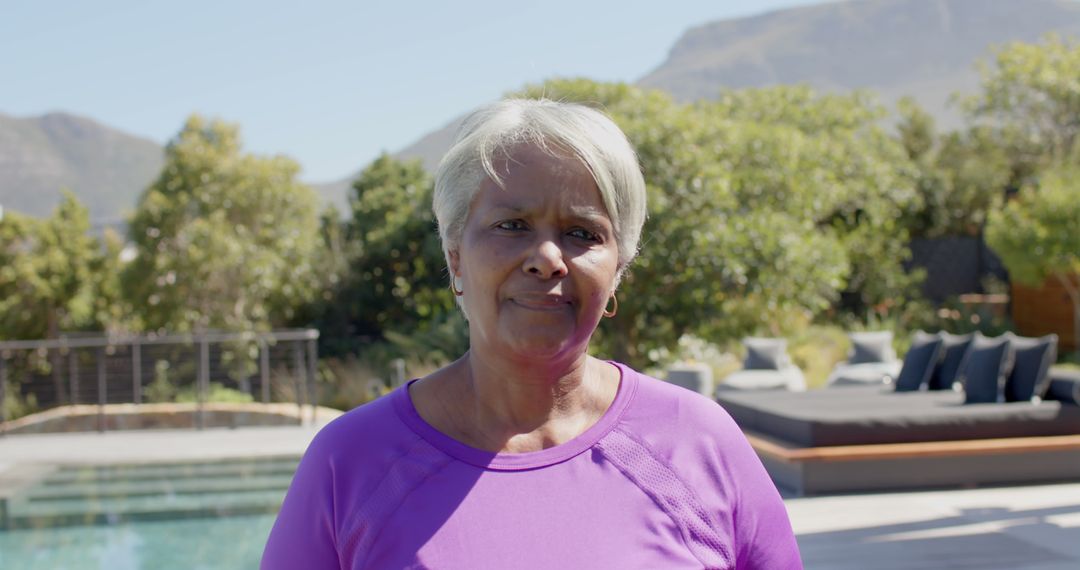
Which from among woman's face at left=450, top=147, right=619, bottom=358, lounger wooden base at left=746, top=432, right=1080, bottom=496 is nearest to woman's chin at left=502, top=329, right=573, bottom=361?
woman's face at left=450, top=147, right=619, bottom=358

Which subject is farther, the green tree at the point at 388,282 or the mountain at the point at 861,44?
the mountain at the point at 861,44

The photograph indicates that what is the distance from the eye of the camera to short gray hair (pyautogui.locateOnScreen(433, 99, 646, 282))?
140cm

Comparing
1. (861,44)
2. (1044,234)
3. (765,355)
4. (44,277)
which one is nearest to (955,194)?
(1044,234)

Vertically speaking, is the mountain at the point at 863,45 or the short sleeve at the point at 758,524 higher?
the mountain at the point at 863,45

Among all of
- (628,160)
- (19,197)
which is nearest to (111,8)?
(628,160)

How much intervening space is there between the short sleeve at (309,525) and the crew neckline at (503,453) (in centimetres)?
12

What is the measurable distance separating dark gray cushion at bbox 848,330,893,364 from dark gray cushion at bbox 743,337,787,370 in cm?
70

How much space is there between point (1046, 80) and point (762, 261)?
52.2 ft

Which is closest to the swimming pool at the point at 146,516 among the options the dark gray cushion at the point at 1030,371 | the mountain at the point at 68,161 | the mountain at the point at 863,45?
the dark gray cushion at the point at 1030,371

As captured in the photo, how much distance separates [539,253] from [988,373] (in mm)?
6956

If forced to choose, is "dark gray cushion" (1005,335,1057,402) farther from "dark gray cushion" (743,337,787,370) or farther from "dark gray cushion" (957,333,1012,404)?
"dark gray cushion" (743,337,787,370)

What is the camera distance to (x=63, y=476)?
925cm

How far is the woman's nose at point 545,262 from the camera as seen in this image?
1362 millimetres

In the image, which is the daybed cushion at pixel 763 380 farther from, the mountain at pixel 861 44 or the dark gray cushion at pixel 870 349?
the mountain at pixel 861 44
